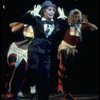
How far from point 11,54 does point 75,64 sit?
1028mm

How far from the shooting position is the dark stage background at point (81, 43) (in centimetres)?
654

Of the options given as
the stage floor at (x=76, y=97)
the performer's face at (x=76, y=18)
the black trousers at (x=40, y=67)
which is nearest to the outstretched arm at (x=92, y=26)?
the performer's face at (x=76, y=18)

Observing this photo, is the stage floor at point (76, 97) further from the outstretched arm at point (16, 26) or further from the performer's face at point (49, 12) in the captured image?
the performer's face at point (49, 12)

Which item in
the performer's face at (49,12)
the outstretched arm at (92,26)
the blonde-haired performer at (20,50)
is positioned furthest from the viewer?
the outstretched arm at (92,26)

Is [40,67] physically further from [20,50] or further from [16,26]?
[16,26]

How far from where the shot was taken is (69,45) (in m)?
6.66

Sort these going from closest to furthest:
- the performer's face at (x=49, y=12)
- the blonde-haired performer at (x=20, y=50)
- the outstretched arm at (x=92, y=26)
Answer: the blonde-haired performer at (x=20, y=50) < the performer's face at (x=49, y=12) < the outstretched arm at (x=92, y=26)

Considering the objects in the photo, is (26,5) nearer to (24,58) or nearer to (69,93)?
(24,58)

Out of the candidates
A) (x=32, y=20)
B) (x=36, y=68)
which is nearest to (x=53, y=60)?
(x=36, y=68)

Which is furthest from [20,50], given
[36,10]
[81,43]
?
[81,43]

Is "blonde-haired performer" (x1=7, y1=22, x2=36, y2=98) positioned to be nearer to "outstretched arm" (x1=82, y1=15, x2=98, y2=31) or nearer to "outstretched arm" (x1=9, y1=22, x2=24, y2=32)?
"outstretched arm" (x1=9, y1=22, x2=24, y2=32)

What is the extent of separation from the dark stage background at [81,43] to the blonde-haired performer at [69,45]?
8cm

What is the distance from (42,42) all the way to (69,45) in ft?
1.47

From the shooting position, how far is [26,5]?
6.60 meters
